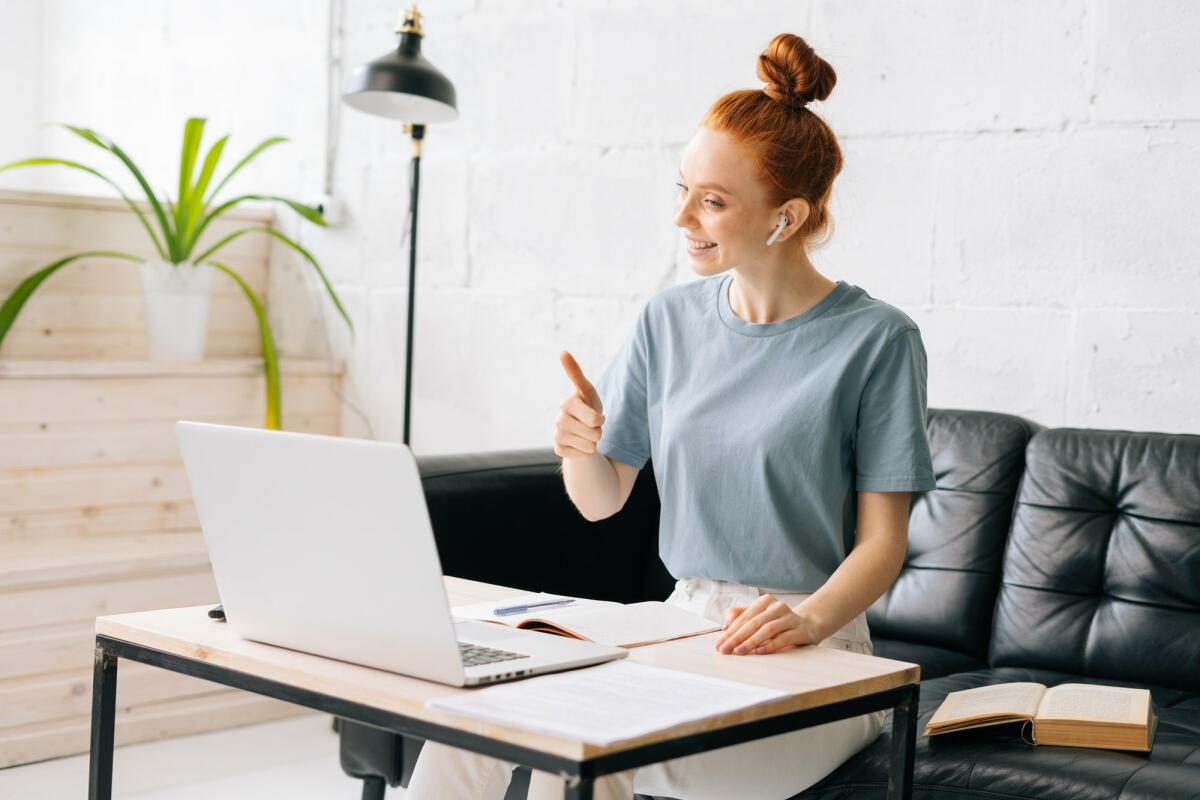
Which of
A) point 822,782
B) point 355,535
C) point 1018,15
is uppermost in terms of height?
point 1018,15

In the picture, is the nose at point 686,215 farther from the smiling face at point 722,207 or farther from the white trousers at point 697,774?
the white trousers at point 697,774

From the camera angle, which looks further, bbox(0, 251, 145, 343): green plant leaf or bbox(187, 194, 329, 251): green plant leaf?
bbox(187, 194, 329, 251): green plant leaf

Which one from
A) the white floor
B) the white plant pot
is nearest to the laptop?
the white floor

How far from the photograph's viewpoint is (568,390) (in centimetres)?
317

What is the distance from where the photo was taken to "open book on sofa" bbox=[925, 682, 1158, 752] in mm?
1532

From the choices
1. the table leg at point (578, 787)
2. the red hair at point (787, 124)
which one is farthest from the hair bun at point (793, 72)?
the table leg at point (578, 787)

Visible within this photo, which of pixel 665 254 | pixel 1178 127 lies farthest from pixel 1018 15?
pixel 665 254

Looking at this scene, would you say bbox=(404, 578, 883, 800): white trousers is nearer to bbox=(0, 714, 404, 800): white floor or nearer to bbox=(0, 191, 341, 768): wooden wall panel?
bbox=(0, 714, 404, 800): white floor

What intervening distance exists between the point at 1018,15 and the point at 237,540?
1.87 m

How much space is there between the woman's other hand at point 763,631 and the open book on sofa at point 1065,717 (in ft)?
1.27

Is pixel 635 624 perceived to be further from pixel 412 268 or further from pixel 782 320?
pixel 412 268

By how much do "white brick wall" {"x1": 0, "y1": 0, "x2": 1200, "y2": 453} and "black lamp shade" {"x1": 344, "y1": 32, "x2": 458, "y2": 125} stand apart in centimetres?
33

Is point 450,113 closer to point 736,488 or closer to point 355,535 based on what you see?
point 736,488

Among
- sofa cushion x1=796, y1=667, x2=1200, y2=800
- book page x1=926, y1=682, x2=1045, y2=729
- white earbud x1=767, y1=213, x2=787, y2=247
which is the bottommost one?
sofa cushion x1=796, y1=667, x2=1200, y2=800
